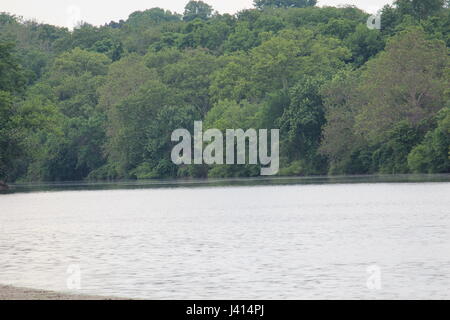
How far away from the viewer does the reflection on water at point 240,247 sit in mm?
24750

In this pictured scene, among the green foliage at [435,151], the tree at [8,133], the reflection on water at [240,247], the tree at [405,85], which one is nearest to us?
the reflection on water at [240,247]

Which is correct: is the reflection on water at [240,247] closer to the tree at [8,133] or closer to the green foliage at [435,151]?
the green foliage at [435,151]

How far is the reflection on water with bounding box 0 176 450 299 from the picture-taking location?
24.8m

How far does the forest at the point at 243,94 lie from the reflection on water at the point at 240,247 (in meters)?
37.9

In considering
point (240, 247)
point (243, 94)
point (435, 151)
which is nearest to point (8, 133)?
point (435, 151)

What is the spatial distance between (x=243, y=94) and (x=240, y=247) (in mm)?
108484

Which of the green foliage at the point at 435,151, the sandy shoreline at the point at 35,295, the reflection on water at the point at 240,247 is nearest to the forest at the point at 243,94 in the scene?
the green foliage at the point at 435,151

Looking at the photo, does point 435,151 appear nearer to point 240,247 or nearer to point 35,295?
point 240,247

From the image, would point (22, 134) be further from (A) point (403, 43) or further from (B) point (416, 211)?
(B) point (416, 211)

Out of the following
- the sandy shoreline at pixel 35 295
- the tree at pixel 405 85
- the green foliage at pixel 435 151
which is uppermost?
the tree at pixel 405 85

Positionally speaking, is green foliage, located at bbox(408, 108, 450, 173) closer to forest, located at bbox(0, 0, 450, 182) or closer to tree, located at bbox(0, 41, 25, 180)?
forest, located at bbox(0, 0, 450, 182)

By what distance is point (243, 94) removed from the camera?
14300cm

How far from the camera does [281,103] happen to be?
403 feet
